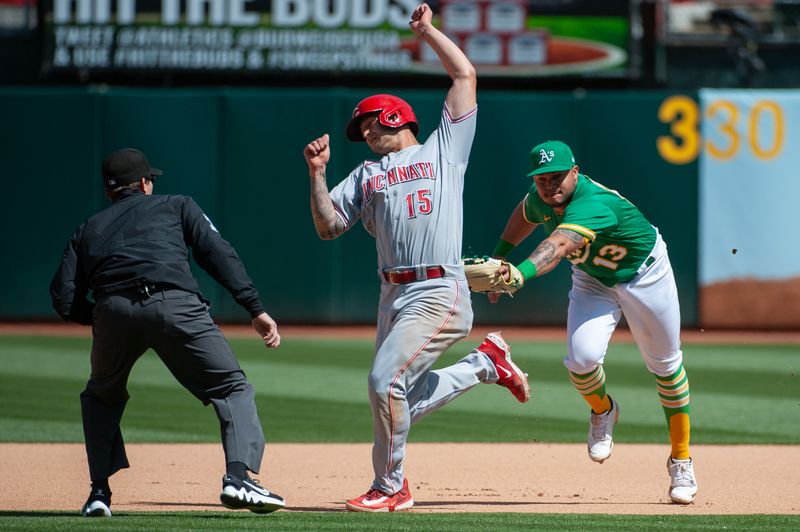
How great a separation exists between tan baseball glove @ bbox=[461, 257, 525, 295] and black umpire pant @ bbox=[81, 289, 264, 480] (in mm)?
1062

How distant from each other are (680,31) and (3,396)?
1089 centimetres

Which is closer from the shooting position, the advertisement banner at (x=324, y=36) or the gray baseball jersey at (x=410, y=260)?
the gray baseball jersey at (x=410, y=260)

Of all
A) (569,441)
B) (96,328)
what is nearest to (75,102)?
(569,441)

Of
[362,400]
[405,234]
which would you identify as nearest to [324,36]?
[362,400]

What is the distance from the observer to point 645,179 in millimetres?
15047

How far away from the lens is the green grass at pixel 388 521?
478 cm

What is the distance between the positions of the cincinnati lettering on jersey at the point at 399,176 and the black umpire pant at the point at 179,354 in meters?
0.91

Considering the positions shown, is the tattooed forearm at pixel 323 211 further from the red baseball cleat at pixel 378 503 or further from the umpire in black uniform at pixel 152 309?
the red baseball cleat at pixel 378 503

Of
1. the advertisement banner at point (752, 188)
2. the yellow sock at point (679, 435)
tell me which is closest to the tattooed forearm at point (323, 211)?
the yellow sock at point (679, 435)

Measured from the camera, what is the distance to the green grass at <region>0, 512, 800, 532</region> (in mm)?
4781

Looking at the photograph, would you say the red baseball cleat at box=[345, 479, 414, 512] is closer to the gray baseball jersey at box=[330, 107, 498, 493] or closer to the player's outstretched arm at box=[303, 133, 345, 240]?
the gray baseball jersey at box=[330, 107, 498, 493]

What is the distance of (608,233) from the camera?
5.75 meters

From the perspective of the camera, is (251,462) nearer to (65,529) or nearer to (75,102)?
(65,529)

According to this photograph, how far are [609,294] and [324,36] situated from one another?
34.8ft
